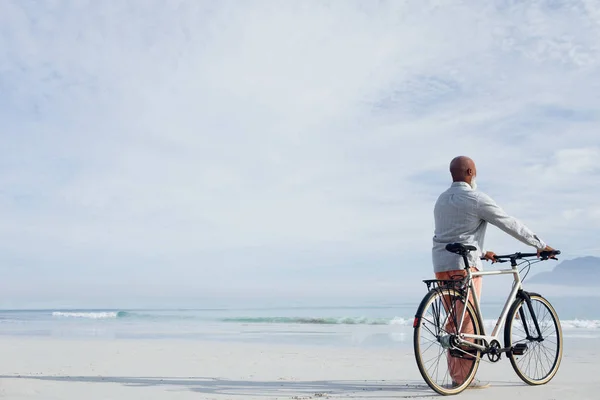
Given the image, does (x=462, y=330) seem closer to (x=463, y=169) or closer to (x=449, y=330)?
(x=449, y=330)

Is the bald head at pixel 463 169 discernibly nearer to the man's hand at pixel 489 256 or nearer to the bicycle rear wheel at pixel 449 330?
the man's hand at pixel 489 256

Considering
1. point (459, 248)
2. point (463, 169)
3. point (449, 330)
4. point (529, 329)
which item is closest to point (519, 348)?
point (529, 329)

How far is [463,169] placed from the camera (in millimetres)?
5211

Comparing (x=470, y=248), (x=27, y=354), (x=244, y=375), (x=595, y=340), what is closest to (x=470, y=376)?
(x=470, y=248)

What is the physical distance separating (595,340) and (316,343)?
4916 millimetres

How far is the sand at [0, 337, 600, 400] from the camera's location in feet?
16.5

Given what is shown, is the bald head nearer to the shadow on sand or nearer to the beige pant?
the beige pant

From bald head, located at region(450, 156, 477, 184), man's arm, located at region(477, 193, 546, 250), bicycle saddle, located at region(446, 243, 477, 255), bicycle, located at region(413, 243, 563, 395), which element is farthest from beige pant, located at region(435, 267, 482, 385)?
bald head, located at region(450, 156, 477, 184)

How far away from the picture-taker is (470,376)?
4.89 m

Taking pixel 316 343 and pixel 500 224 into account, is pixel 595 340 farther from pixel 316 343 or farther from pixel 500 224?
pixel 500 224

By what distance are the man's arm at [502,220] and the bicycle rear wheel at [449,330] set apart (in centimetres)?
66

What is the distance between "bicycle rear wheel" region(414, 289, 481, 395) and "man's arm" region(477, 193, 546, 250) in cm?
66

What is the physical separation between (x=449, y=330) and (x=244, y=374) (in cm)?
248

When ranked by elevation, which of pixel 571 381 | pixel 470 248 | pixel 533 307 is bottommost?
pixel 571 381
